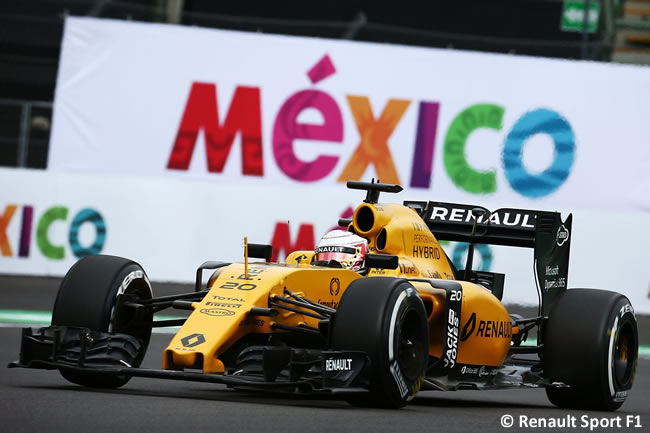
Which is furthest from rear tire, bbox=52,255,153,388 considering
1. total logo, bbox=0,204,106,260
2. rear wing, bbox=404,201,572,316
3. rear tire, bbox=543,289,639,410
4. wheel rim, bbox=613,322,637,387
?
total logo, bbox=0,204,106,260

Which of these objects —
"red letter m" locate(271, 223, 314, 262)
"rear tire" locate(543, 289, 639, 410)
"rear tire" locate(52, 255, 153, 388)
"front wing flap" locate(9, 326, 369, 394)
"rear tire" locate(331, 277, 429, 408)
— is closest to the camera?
"front wing flap" locate(9, 326, 369, 394)

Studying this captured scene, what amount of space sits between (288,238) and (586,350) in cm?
890

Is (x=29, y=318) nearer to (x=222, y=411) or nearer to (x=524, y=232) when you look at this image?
(x=524, y=232)

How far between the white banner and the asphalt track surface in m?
7.37

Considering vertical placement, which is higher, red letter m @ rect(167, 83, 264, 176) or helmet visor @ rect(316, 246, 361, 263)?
red letter m @ rect(167, 83, 264, 176)

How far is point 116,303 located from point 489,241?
3.57 meters

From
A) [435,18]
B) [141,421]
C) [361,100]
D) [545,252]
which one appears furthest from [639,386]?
[435,18]

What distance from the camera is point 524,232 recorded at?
38.0ft

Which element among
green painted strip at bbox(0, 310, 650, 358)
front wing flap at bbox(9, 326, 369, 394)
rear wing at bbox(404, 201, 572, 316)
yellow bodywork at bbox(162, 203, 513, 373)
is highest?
rear wing at bbox(404, 201, 572, 316)

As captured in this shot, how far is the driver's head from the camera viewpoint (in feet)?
34.5

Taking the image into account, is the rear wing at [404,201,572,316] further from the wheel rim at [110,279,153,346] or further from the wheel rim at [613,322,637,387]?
the wheel rim at [110,279,153,346]
